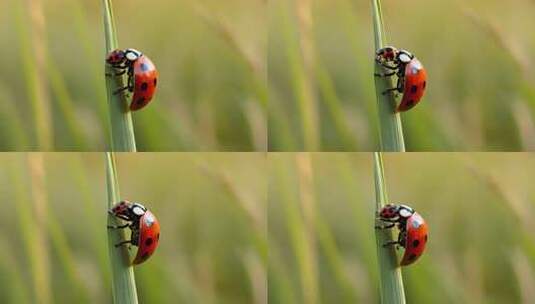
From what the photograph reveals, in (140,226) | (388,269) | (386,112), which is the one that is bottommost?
(388,269)

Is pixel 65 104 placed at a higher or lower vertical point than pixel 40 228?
higher

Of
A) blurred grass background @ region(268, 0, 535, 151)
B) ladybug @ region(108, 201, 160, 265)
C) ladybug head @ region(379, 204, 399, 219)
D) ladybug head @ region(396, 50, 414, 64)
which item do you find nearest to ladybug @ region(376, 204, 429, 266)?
ladybug head @ region(379, 204, 399, 219)

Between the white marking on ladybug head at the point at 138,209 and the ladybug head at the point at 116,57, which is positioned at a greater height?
the ladybug head at the point at 116,57

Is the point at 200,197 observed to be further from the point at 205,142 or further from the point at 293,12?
the point at 293,12

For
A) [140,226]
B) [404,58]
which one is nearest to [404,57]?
[404,58]

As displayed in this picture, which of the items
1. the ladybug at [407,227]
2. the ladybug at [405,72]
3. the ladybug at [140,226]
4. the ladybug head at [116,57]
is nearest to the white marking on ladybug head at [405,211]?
the ladybug at [407,227]

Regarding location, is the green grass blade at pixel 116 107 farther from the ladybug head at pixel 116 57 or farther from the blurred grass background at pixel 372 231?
the blurred grass background at pixel 372 231

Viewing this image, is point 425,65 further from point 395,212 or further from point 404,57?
point 395,212
